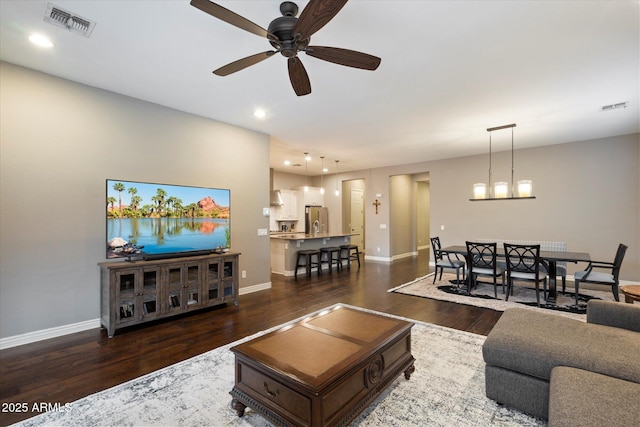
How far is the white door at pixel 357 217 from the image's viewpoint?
1076 centimetres

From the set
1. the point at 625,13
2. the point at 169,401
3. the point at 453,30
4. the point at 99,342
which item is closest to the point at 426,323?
the point at 169,401

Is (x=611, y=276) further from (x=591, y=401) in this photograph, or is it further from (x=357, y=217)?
(x=357, y=217)

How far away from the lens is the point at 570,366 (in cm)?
174

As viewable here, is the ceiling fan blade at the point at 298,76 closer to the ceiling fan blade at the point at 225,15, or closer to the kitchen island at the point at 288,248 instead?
the ceiling fan blade at the point at 225,15

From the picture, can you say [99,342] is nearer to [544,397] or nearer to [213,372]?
[213,372]

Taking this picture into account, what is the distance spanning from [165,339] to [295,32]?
10.7 ft

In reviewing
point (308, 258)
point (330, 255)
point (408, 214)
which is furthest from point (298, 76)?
point (408, 214)

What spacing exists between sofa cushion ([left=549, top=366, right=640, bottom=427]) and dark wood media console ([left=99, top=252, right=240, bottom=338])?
380cm

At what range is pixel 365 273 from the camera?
22.7 ft

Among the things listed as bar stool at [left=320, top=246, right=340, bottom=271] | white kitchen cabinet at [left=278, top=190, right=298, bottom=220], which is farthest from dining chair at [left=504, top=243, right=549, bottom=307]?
white kitchen cabinet at [left=278, top=190, right=298, bottom=220]

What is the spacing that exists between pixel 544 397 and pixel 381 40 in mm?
3000

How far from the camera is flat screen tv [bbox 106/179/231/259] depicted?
3662 mm

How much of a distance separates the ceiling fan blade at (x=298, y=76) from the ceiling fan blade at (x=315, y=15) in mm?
252

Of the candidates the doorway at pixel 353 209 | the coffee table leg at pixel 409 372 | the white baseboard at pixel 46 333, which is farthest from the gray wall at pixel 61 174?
the doorway at pixel 353 209
